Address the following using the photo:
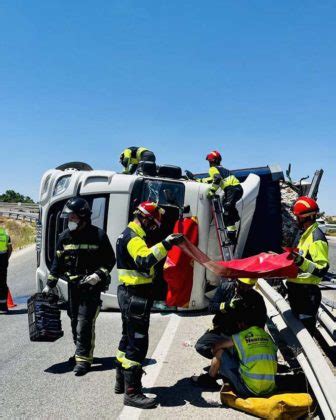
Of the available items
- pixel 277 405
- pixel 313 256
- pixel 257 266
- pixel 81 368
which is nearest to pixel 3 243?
pixel 81 368

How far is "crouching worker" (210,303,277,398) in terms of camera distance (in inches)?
153

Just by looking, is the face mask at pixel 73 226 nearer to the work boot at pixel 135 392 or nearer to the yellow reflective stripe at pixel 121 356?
the yellow reflective stripe at pixel 121 356

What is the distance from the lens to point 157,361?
5.02 m

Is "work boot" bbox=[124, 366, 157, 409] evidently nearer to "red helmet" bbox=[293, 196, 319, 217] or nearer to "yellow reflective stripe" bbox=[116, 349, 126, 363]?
A: "yellow reflective stripe" bbox=[116, 349, 126, 363]

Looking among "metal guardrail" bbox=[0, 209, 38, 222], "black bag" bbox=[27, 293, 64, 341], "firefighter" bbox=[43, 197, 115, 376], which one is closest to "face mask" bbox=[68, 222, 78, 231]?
"firefighter" bbox=[43, 197, 115, 376]

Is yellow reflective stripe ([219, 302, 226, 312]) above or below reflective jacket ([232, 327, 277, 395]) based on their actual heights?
above

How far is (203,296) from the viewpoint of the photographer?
698 centimetres

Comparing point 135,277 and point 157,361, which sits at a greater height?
point 135,277

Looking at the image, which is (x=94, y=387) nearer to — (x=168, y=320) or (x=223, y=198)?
(x=168, y=320)

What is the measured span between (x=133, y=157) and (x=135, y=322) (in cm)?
498

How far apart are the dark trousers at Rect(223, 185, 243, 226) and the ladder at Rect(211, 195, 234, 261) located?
367mm

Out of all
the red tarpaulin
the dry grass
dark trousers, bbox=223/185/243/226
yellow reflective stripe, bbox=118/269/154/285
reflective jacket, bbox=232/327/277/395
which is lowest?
the dry grass

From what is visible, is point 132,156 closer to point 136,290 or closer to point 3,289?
point 3,289

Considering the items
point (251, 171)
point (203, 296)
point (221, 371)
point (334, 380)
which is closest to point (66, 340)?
point (203, 296)
